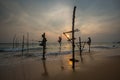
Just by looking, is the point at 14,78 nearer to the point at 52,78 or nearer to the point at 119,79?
the point at 52,78

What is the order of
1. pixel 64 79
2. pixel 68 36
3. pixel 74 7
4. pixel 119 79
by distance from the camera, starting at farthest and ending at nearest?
pixel 68 36
pixel 74 7
pixel 64 79
pixel 119 79

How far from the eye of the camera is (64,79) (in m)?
9.22

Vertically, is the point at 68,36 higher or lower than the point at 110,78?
higher

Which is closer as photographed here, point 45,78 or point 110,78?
point 110,78

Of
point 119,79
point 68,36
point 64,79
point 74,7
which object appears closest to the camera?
point 119,79

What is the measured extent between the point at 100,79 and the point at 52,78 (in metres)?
3.45

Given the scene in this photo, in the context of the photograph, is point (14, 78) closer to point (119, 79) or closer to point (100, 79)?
point (100, 79)

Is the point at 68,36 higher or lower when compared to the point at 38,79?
higher

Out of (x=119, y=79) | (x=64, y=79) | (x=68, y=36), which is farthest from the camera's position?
(x=68, y=36)

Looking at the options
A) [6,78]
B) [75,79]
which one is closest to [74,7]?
[75,79]

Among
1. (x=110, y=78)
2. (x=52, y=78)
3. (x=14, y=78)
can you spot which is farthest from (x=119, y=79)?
(x=14, y=78)

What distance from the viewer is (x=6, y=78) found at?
31.9ft

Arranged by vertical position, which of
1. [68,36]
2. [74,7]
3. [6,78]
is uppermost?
[74,7]

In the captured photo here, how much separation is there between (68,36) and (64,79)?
552 cm
